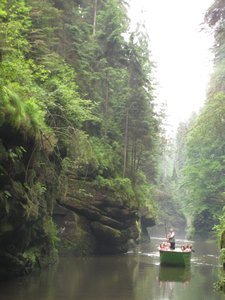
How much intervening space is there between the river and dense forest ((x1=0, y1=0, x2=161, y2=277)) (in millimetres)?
1463

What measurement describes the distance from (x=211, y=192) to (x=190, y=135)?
7014mm

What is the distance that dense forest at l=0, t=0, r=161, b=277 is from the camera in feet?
54.3

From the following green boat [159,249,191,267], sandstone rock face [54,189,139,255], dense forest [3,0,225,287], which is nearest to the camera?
dense forest [3,0,225,287]

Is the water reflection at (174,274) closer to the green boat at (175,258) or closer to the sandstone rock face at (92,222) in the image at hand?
the green boat at (175,258)

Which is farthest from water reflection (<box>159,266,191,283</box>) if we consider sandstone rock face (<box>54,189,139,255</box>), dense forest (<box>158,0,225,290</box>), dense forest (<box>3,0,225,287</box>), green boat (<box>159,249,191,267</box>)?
dense forest (<box>158,0,225,290</box>)

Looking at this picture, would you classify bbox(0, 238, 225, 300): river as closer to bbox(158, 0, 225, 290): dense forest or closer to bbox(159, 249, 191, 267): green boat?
bbox(159, 249, 191, 267): green boat

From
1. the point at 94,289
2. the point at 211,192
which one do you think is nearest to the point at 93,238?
A: the point at 94,289

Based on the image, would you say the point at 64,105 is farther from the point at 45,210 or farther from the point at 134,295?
the point at 134,295

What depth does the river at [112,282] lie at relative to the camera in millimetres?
14797

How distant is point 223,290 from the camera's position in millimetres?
16453

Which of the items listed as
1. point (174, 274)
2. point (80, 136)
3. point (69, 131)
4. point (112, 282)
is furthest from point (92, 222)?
point (112, 282)

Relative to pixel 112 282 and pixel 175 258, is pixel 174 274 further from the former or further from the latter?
pixel 112 282

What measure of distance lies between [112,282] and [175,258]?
26.4 ft

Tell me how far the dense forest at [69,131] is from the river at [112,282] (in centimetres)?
146
